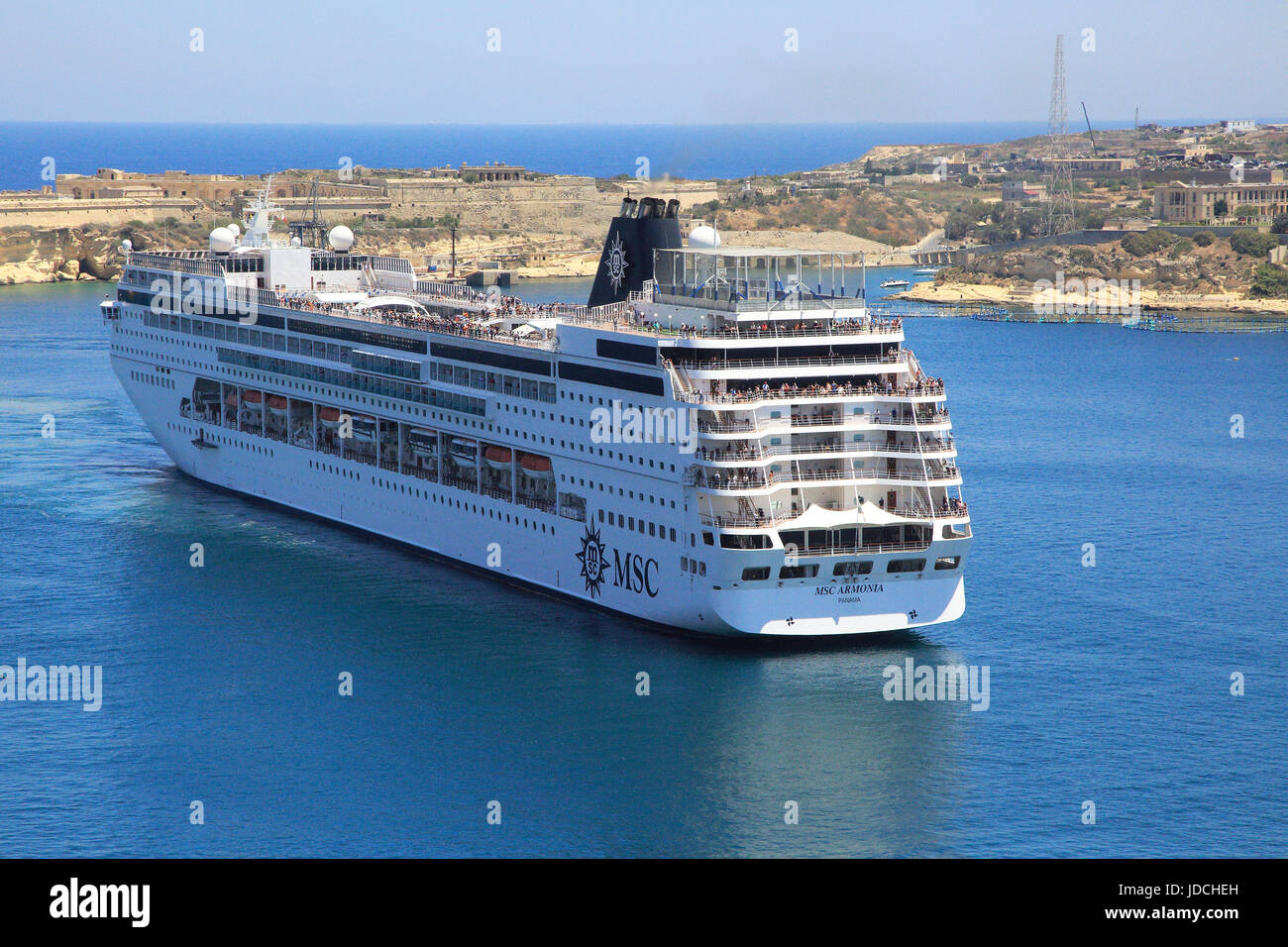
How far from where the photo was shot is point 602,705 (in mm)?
32906

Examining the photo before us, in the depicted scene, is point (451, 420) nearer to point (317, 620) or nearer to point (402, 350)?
point (402, 350)

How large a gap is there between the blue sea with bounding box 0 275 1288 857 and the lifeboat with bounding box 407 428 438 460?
2810 millimetres

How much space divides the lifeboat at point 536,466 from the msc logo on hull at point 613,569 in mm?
2219

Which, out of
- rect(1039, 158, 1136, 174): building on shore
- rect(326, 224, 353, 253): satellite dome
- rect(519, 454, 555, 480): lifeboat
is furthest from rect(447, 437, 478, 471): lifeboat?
rect(1039, 158, 1136, 174): building on shore

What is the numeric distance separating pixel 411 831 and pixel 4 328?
7353 cm

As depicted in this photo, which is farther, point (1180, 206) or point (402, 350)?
point (1180, 206)

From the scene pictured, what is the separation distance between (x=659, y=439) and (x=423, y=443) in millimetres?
11159

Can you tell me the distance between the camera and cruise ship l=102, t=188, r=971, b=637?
34.9 metres

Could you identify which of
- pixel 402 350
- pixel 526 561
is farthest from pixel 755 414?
pixel 402 350

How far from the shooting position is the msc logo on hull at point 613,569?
121 ft

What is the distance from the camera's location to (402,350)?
45625 mm
